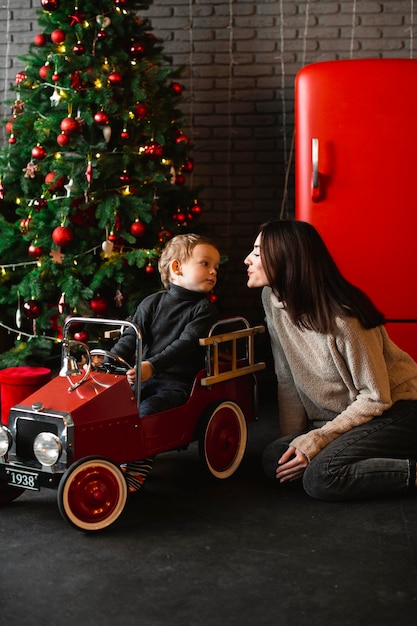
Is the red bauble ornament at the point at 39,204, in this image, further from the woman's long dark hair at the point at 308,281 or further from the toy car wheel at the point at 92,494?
the toy car wheel at the point at 92,494

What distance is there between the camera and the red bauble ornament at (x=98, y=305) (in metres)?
4.44

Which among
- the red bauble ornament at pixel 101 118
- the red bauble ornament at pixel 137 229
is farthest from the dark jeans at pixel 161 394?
the red bauble ornament at pixel 101 118

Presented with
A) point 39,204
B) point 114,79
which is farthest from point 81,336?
point 114,79

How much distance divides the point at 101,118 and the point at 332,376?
201 cm

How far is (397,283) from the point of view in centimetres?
448

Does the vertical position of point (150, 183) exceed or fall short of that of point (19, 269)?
it exceeds it

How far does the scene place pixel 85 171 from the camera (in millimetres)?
4418

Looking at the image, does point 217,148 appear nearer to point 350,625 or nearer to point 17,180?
point 17,180

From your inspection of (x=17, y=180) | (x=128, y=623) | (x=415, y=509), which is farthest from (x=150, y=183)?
(x=128, y=623)

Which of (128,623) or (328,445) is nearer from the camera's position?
(128,623)

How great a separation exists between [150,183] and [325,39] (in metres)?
1.83

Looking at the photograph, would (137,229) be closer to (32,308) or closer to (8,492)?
(32,308)

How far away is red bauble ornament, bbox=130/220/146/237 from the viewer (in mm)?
4422

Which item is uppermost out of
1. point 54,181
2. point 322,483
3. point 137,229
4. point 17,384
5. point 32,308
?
point 54,181
